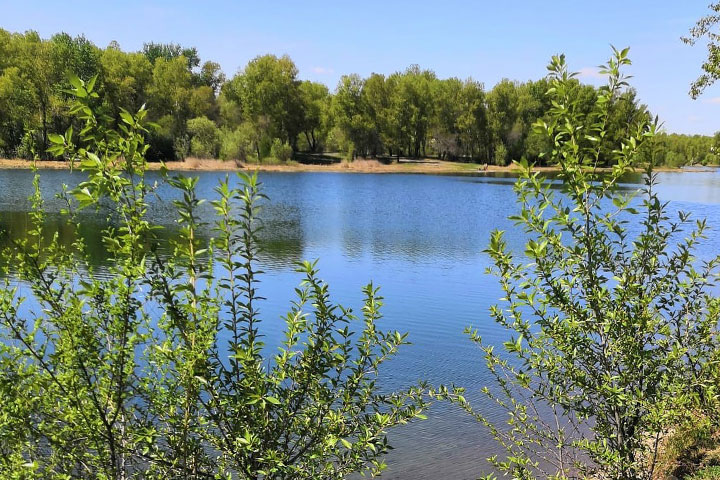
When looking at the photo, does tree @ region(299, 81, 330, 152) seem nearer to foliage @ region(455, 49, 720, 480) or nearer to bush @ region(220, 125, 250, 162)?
bush @ region(220, 125, 250, 162)

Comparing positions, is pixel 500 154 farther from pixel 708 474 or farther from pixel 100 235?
pixel 708 474

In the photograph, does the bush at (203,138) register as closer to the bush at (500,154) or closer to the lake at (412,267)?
the lake at (412,267)

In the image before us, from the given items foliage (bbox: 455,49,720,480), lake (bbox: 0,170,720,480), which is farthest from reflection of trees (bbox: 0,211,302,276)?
foliage (bbox: 455,49,720,480)

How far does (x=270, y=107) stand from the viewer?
87625 mm

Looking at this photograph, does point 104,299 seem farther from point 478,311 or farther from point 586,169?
point 478,311

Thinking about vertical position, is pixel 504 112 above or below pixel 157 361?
above

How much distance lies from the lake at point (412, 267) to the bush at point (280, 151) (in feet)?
116

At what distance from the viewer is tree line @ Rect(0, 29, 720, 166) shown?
69062 mm

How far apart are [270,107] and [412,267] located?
7269cm

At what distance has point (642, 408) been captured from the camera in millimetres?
4414

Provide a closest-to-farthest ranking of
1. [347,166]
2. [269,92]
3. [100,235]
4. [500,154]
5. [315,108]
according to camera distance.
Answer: [100,235]
[269,92]
[347,166]
[315,108]
[500,154]

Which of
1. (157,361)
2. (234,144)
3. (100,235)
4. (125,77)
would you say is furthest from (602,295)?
(125,77)

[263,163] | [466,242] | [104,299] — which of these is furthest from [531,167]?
[263,163]

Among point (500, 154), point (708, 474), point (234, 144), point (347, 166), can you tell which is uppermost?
point (500, 154)
